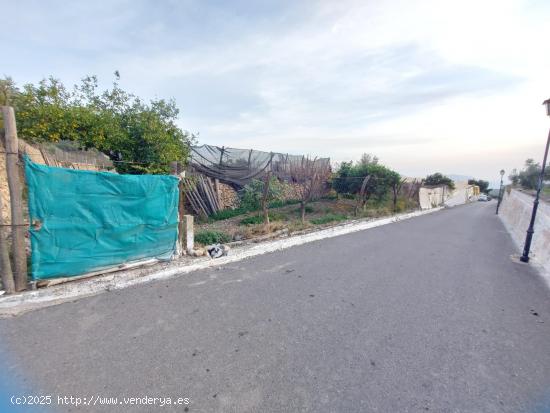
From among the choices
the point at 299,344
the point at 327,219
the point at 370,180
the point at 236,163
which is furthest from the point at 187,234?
the point at 370,180

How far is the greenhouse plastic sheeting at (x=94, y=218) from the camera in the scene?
3137 mm

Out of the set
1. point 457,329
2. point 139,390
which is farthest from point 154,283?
point 457,329

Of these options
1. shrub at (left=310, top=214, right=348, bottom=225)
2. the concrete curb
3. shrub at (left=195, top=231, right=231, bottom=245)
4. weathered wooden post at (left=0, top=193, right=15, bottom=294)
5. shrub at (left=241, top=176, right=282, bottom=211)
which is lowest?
the concrete curb

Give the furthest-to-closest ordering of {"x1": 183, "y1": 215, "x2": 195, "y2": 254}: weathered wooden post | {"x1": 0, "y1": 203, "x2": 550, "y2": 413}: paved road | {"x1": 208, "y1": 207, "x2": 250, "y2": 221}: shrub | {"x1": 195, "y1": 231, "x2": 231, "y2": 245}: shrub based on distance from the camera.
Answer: {"x1": 208, "y1": 207, "x2": 250, "y2": 221}: shrub
{"x1": 195, "y1": 231, "x2": 231, "y2": 245}: shrub
{"x1": 183, "y1": 215, "x2": 195, "y2": 254}: weathered wooden post
{"x1": 0, "y1": 203, "x2": 550, "y2": 413}: paved road

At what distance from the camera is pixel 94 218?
11.7 feet

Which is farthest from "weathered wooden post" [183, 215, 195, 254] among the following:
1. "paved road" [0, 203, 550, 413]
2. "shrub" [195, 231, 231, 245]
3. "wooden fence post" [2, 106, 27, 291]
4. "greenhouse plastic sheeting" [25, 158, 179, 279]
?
"wooden fence post" [2, 106, 27, 291]

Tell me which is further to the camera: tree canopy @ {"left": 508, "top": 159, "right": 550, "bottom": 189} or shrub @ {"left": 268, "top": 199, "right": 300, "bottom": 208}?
tree canopy @ {"left": 508, "top": 159, "right": 550, "bottom": 189}

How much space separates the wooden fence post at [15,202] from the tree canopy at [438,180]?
3887 cm

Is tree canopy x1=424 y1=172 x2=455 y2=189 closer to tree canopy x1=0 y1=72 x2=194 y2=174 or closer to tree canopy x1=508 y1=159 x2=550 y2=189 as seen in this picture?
tree canopy x1=508 y1=159 x2=550 y2=189

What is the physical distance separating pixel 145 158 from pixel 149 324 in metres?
5.48

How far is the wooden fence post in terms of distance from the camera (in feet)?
9.80

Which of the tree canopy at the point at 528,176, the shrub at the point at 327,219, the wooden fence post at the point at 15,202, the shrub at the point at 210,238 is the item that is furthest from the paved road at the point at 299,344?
the tree canopy at the point at 528,176

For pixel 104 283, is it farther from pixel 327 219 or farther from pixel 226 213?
pixel 327 219

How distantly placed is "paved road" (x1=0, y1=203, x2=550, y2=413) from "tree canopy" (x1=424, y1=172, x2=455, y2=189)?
113 feet
